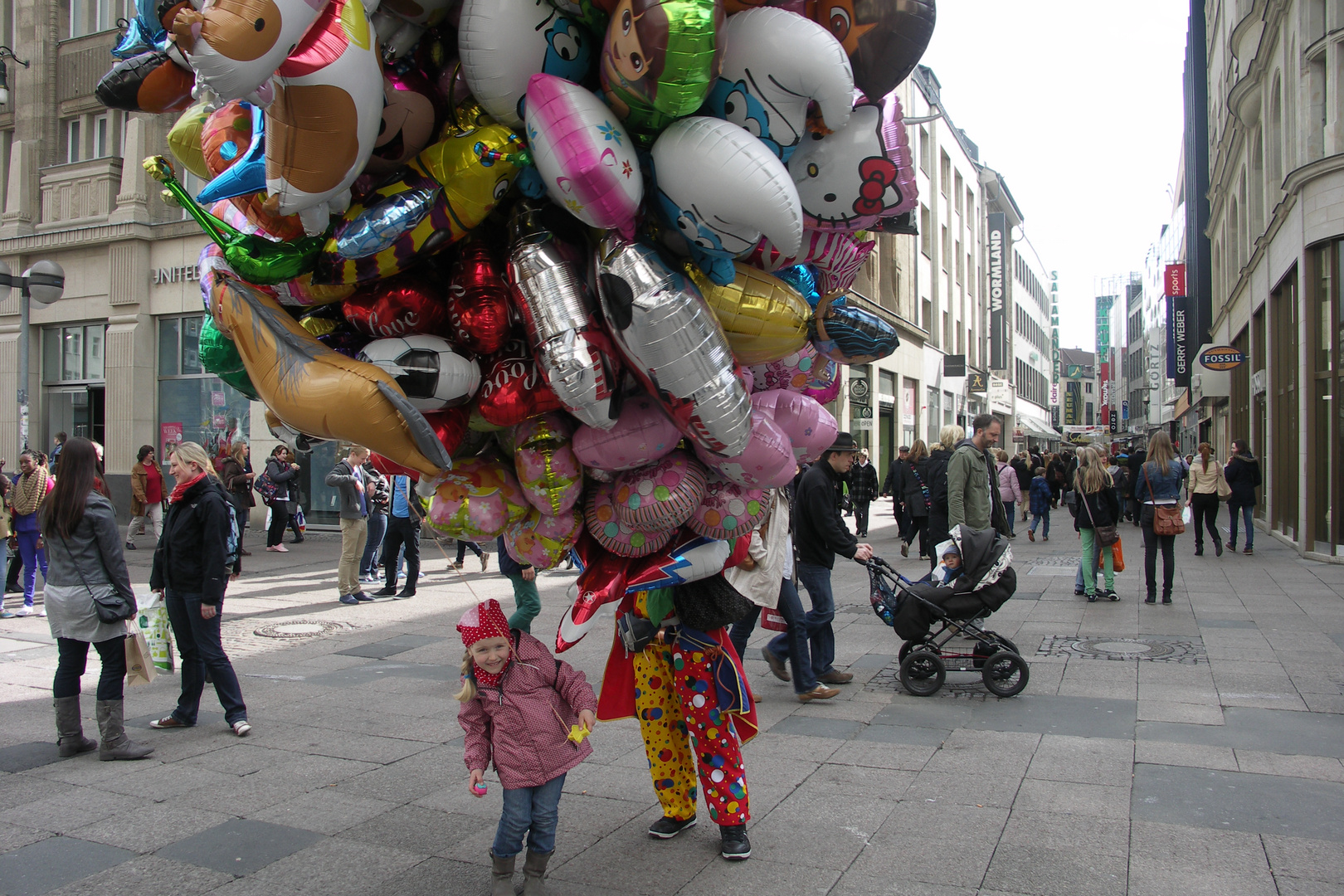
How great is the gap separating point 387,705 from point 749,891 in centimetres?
369

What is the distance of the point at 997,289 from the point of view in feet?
152

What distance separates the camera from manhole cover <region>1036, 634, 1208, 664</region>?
290 inches

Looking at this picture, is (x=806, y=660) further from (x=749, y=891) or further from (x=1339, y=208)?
(x=1339, y=208)

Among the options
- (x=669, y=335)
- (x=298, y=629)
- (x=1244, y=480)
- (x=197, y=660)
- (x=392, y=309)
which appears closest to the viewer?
(x=669, y=335)

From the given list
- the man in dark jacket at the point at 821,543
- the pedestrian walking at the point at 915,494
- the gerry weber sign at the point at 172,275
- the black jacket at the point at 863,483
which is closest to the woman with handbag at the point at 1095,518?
the pedestrian walking at the point at 915,494

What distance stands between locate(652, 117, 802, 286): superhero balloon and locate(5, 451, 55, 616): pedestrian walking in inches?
386

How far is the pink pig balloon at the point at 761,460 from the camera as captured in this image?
123 inches

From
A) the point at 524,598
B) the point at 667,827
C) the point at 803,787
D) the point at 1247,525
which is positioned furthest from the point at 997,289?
the point at 667,827

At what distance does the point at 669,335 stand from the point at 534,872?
7.04ft

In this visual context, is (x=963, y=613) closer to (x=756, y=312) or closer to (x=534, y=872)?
(x=534, y=872)

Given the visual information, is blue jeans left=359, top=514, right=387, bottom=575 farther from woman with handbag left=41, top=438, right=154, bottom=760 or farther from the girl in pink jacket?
the girl in pink jacket

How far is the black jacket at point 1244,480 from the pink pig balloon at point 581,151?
1534 centimetres

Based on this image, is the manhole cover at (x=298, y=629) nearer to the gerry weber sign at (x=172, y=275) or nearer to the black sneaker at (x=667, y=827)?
the black sneaker at (x=667, y=827)

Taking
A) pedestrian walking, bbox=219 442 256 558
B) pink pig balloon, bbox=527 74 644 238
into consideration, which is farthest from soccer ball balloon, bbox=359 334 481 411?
pedestrian walking, bbox=219 442 256 558
